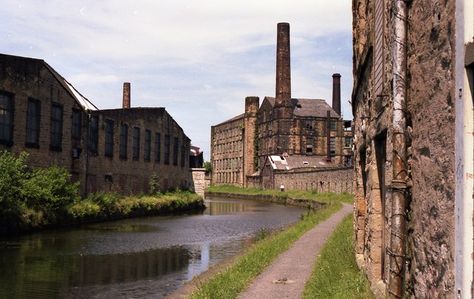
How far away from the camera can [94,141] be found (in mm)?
29469

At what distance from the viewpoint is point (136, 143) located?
34.8m

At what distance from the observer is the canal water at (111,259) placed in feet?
36.7

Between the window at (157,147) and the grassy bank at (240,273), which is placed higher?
the window at (157,147)

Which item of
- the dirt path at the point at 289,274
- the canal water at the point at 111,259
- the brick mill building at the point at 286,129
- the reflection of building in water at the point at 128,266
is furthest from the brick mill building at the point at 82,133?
the brick mill building at the point at 286,129

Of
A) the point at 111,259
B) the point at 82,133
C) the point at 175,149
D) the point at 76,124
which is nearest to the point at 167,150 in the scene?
the point at 175,149

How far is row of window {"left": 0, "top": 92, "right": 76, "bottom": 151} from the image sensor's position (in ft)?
73.3

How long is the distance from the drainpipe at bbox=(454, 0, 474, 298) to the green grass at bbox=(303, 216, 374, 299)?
3210 millimetres

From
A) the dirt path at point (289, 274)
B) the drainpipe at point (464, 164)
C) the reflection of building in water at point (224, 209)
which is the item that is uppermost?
the drainpipe at point (464, 164)

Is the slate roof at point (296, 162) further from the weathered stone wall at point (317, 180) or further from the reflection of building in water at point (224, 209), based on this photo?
the reflection of building in water at point (224, 209)

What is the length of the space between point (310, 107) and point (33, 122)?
50566 millimetres

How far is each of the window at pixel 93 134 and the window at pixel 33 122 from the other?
4.70 metres

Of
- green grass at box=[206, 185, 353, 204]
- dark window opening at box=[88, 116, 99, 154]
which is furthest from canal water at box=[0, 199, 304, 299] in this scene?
green grass at box=[206, 185, 353, 204]

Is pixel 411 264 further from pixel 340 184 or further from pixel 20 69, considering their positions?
pixel 340 184

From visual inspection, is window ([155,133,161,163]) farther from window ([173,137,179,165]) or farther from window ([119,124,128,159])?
window ([119,124,128,159])
